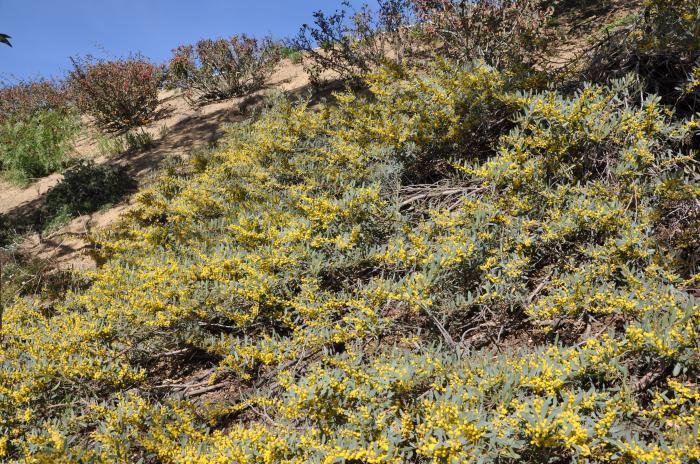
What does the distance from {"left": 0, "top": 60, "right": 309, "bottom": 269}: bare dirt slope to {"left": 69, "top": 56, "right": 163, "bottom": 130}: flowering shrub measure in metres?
0.42

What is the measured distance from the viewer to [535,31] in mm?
5090

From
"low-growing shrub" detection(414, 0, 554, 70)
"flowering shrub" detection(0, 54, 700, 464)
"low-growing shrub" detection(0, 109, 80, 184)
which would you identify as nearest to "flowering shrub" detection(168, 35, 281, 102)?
"low-growing shrub" detection(0, 109, 80, 184)

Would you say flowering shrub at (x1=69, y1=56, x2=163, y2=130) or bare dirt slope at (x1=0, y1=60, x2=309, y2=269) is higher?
flowering shrub at (x1=69, y1=56, x2=163, y2=130)

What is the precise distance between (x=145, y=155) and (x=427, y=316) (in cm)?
720

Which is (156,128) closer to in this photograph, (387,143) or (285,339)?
(387,143)

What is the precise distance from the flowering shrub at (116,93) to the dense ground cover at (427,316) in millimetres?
6560

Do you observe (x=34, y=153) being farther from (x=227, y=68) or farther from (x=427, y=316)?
(x=427, y=316)

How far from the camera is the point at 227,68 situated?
9656mm

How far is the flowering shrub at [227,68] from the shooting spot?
381 inches

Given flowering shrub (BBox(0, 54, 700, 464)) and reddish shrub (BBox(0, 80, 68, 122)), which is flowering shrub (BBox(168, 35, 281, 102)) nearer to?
reddish shrub (BBox(0, 80, 68, 122))

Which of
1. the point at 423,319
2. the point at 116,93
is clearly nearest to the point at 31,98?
the point at 116,93

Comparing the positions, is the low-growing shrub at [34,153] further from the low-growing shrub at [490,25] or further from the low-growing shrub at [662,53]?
the low-growing shrub at [662,53]

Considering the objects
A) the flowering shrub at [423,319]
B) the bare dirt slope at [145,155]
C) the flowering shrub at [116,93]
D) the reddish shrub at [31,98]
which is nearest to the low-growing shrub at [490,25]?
the flowering shrub at [423,319]

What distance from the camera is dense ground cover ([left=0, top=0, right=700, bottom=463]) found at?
189 centimetres
